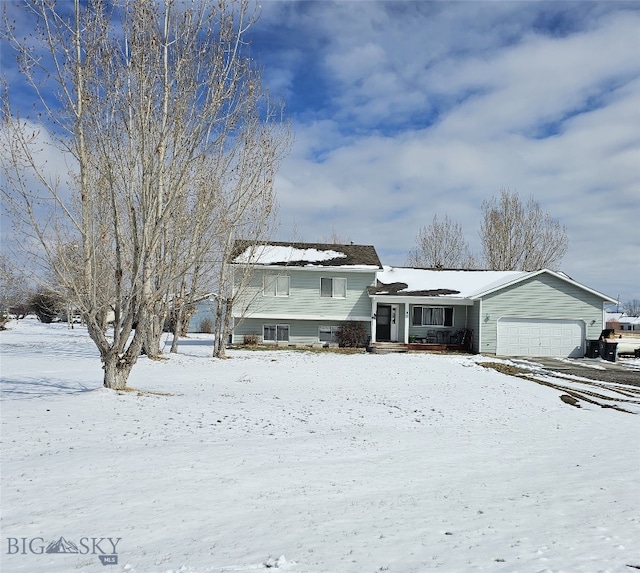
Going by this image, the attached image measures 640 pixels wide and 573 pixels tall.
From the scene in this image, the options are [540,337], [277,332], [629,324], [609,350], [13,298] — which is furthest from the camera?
[629,324]

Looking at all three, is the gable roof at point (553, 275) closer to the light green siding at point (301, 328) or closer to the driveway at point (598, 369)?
the driveway at point (598, 369)

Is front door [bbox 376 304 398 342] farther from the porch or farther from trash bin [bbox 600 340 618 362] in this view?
trash bin [bbox 600 340 618 362]

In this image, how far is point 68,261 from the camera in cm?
1091

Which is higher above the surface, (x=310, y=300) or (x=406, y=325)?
(x=310, y=300)

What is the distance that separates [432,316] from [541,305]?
5.34m

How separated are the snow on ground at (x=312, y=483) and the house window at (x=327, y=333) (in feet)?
47.6

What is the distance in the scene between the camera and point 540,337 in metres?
25.3

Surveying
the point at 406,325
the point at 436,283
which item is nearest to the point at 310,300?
the point at 406,325

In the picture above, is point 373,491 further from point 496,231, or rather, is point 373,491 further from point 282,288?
point 496,231

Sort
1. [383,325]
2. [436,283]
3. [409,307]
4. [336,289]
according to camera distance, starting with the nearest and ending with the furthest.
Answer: [336,289], [409,307], [383,325], [436,283]

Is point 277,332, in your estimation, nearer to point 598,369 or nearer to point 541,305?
point 541,305

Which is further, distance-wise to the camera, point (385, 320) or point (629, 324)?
point (629, 324)

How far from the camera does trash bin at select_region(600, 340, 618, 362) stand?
2338 cm

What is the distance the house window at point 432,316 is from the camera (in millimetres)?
26953
